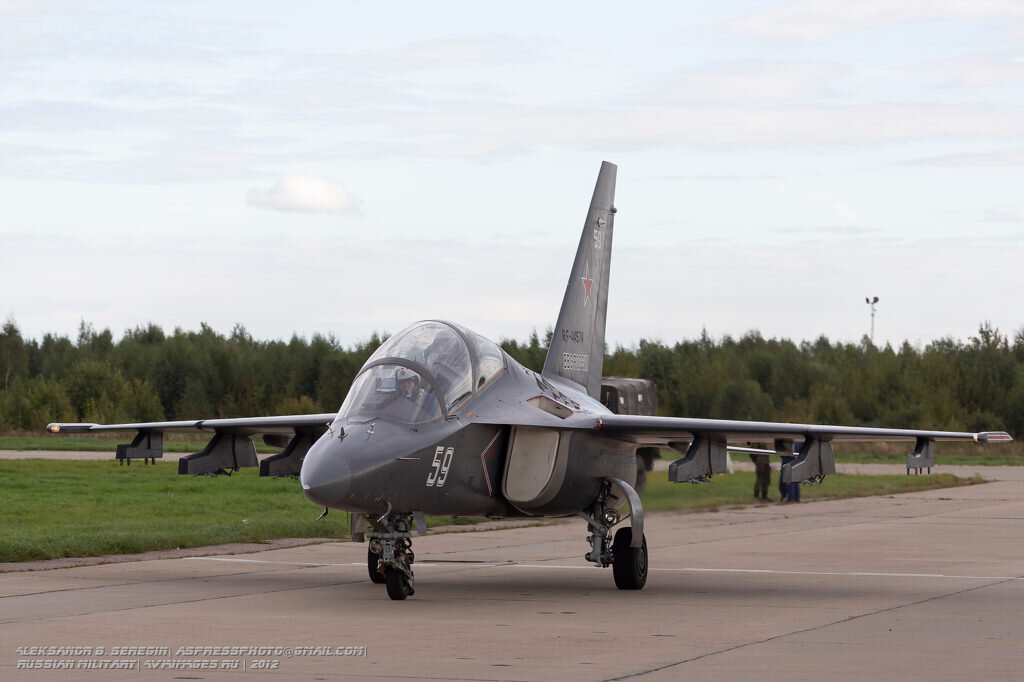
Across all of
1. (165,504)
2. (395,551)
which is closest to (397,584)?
(395,551)

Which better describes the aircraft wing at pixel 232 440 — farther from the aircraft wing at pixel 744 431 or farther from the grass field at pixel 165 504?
the aircraft wing at pixel 744 431

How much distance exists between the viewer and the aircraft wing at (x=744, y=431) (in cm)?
1448

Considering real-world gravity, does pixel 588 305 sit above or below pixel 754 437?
above

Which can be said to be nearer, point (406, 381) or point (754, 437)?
point (406, 381)

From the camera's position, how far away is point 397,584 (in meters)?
13.4

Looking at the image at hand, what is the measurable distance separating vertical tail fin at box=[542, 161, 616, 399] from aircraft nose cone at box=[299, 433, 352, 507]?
5.39 meters

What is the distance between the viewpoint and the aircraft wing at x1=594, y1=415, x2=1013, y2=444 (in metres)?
14.5

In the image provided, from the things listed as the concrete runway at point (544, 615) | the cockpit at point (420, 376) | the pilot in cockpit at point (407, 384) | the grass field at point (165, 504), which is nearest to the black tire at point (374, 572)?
the concrete runway at point (544, 615)

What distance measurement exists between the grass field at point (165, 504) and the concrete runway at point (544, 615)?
1280mm

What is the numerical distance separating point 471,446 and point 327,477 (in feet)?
6.29

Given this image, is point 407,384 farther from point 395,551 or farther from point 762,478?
point 762,478

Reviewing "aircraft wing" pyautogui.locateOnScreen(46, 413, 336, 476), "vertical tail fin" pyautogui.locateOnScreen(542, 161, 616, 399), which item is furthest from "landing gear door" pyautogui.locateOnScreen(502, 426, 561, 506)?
"vertical tail fin" pyautogui.locateOnScreen(542, 161, 616, 399)

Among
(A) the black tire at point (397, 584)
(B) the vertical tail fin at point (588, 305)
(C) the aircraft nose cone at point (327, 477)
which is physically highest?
(B) the vertical tail fin at point (588, 305)

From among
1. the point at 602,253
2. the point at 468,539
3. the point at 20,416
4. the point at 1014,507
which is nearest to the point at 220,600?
the point at 602,253
